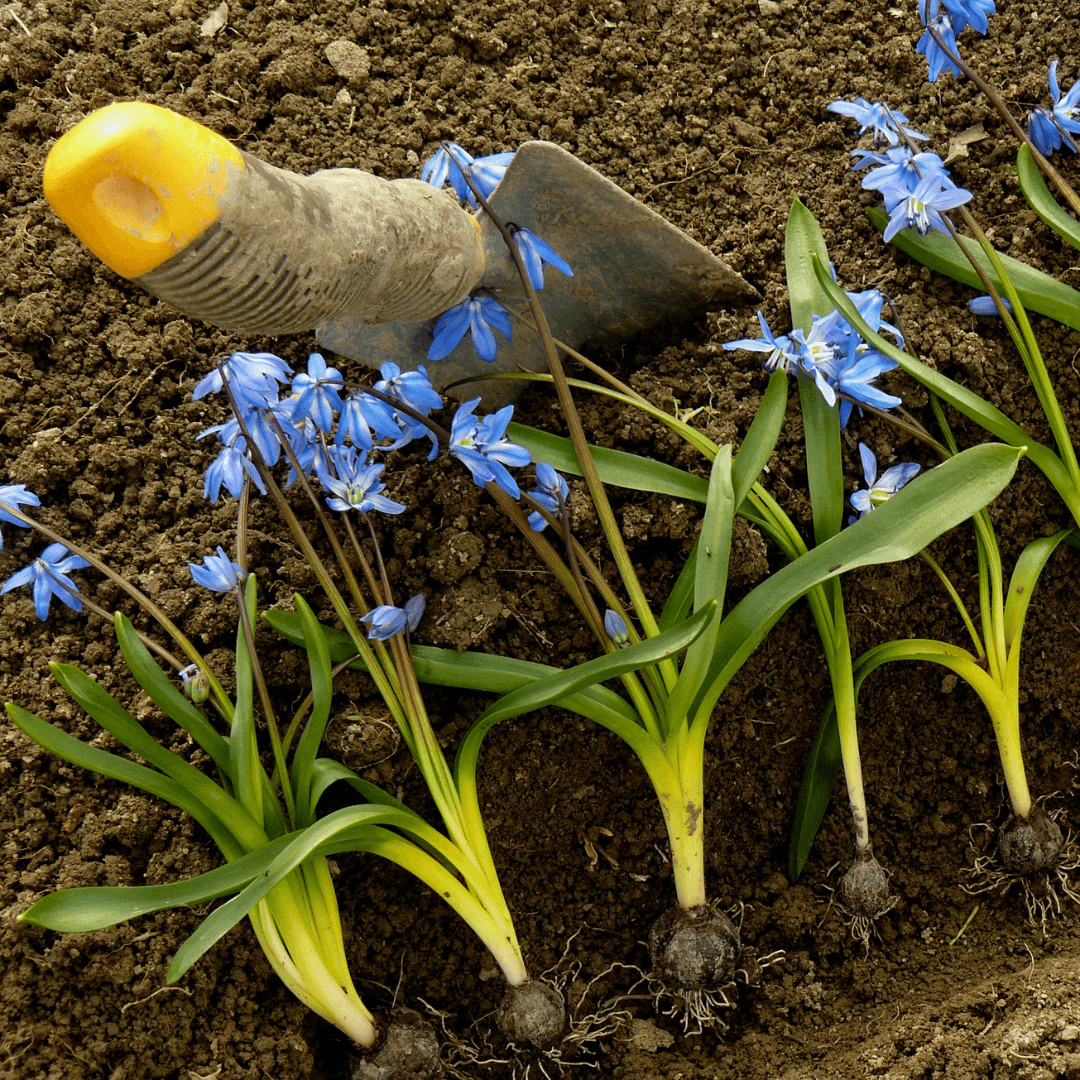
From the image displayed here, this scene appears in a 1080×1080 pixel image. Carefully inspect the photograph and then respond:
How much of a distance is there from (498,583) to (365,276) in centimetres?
56

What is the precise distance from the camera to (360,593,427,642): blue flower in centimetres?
129

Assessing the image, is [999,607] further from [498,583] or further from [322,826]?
[322,826]

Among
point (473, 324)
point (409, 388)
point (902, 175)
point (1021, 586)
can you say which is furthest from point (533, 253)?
point (1021, 586)

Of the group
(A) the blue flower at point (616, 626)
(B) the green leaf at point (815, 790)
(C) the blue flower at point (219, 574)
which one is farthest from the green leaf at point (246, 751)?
(B) the green leaf at point (815, 790)

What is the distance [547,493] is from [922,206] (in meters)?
0.77

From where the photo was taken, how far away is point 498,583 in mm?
1502

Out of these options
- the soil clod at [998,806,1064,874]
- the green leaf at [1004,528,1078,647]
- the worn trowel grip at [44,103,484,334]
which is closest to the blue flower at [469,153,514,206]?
the worn trowel grip at [44,103,484,334]

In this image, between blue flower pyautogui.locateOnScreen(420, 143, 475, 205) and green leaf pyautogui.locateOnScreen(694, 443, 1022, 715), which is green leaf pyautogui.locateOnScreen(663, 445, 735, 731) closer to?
green leaf pyautogui.locateOnScreen(694, 443, 1022, 715)

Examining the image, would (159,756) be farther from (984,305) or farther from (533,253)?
(984,305)

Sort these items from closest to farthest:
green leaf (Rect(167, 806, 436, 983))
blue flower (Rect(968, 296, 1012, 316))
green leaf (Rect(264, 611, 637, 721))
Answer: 1. green leaf (Rect(167, 806, 436, 983))
2. green leaf (Rect(264, 611, 637, 721))
3. blue flower (Rect(968, 296, 1012, 316))

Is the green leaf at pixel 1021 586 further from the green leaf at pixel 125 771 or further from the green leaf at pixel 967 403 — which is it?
the green leaf at pixel 125 771

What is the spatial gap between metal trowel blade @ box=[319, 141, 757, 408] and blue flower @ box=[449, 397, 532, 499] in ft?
0.80

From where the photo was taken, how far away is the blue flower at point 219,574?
132cm

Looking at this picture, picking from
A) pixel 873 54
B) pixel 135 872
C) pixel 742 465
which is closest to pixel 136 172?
pixel 742 465
